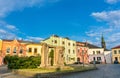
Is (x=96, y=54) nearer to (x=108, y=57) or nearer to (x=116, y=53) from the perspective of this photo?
(x=108, y=57)

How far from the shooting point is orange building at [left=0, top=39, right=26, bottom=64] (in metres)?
63.3

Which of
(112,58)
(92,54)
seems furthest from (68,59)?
(112,58)

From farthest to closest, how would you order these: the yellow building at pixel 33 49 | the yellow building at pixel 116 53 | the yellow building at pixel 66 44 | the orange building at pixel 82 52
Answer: the orange building at pixel 82 52
the yellow building at pixel 116 53
the yellow building at pixel 66 44
the yellow building at pixel 33 49

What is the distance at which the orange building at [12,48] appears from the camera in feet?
208

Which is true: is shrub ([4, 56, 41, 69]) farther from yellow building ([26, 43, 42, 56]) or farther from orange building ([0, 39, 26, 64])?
yellow building ([26, 43, 42, 56])

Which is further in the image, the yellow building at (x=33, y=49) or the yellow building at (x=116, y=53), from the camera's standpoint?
the yellow building at (x=116, y=53)

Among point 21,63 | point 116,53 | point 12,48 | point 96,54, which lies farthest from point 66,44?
point 21,63

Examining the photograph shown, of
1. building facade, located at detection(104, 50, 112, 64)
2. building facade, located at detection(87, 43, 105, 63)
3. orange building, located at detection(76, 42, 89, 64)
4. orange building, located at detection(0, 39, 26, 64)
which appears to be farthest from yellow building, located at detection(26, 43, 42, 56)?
building facade, located at detection(104, 50, 112, 64)

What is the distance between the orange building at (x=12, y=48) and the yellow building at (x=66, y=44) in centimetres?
1080

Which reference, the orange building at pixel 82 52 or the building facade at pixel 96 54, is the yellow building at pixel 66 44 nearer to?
the orange building at pixel 82 52

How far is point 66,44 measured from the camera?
76.8 meters

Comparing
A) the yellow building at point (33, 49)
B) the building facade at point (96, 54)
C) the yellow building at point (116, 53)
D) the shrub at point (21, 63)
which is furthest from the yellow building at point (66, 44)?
the shrub at point (21, 63)

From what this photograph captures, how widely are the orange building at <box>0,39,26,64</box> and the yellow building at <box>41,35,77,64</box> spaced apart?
1080 cm

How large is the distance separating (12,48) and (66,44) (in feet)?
75.9
